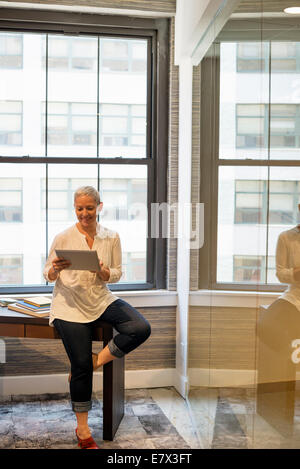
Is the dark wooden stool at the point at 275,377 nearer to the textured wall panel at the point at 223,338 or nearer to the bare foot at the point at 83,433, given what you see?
the textured wall panel at the point at 223,338

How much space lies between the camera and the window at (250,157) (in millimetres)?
1664

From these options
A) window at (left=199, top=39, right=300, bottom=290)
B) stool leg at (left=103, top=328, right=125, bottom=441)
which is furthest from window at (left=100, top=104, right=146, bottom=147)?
stool leg at (left=103, top=328, right=125, bottom=441)

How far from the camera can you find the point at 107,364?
320 centimetres

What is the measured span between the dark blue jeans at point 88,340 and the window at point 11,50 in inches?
75.8

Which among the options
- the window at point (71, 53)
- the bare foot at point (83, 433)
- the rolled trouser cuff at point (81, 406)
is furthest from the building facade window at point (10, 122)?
the bare foot at point (83, 433)

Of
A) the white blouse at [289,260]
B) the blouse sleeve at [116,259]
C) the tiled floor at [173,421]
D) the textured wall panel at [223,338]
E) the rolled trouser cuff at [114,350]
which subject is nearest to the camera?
the white blouse at [289,260]

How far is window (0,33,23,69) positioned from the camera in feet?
13.0

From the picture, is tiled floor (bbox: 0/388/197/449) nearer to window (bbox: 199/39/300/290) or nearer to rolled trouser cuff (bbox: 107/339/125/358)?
rolled trouser cuff (bbox: 107/339/125/358)

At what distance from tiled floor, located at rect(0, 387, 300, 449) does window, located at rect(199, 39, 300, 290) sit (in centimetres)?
41

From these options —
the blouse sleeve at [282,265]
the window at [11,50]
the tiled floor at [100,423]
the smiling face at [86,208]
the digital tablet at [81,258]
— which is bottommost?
the tiled floor at [100,423]

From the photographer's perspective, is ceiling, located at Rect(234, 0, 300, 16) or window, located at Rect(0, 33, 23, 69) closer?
ceiling, located at Rect(234, 0, 300, 16)

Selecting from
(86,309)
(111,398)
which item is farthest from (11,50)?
(111,398)

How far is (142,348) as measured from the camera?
4.13 m
